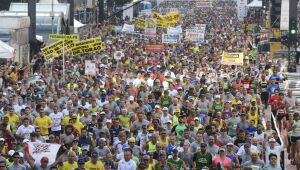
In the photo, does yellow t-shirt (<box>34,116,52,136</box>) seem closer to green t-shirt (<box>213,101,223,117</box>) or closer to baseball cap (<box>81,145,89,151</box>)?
baseball cap (<box>81,145,89,151</box>)

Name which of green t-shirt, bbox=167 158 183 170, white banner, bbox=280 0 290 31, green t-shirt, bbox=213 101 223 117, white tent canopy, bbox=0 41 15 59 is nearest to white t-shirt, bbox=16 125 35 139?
green t-shirt, bbox=167 158 183 170

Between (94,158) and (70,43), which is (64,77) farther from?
(94,158)

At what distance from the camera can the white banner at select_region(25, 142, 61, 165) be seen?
55.3 feet

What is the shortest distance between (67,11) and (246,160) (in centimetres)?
3682

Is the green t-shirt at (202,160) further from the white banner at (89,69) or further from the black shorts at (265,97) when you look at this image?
the white banner at (89,69)

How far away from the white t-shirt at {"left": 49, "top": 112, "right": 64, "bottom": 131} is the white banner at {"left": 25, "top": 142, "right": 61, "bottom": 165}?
3797mm

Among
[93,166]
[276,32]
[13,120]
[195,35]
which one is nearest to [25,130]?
[13,120]

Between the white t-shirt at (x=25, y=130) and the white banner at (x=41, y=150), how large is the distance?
7.22 feet

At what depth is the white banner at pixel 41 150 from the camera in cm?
1686

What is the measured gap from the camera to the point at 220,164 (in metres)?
16.5

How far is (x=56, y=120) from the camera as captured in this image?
2123 centimetres

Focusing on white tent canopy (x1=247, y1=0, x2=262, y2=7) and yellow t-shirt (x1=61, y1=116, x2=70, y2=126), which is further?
white tent canopy (x1=247, y1=0, x2=262, y2=7)

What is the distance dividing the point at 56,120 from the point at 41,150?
13.9ft

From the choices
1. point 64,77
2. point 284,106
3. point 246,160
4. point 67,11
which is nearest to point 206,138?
point 246,160
